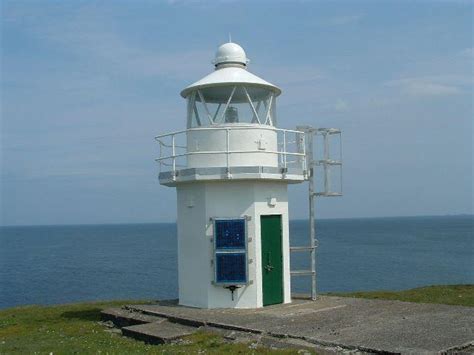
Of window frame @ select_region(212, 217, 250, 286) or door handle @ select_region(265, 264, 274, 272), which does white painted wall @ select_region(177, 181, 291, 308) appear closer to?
window frame @ select_region(212, 217, 250, 286)

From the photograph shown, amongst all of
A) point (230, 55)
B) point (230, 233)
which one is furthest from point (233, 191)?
point (230, 55)

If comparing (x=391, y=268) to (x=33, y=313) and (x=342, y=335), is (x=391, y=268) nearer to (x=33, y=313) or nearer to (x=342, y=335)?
(x=33, y=313)

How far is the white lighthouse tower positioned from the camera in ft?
49.6

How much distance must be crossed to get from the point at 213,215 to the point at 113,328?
4.19 meters

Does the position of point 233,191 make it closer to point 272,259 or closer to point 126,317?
point 272,259

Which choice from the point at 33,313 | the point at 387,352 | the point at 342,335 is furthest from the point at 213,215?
the point at 33,313

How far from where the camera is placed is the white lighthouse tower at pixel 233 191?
15.1 metres

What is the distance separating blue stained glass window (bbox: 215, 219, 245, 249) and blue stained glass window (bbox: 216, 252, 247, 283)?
27 cm

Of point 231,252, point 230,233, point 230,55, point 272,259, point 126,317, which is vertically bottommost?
point 126,317

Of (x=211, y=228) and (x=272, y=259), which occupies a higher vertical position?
(x=211, y=228)

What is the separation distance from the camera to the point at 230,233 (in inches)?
598

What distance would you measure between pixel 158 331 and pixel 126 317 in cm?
246

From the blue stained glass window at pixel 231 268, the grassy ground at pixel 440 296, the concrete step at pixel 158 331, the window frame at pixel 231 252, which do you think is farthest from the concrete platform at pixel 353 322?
the grassy ground at pixel 440 296

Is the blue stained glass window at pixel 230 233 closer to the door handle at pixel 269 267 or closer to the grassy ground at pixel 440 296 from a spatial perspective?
the door handle at pixel 269 267
